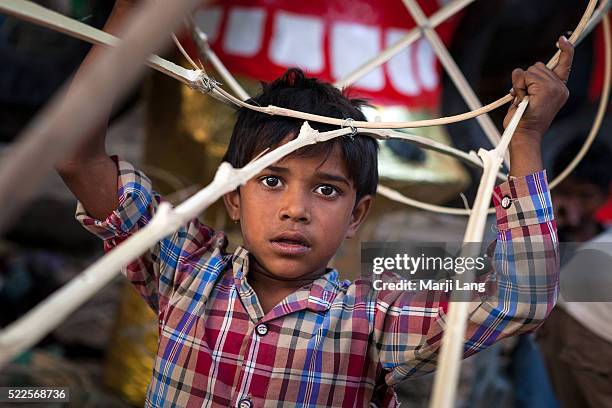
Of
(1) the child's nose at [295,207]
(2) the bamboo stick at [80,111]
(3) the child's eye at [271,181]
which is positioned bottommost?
(2) the bamboo stick at [80,111]

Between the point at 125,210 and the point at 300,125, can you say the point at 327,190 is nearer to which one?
the point at 300,125

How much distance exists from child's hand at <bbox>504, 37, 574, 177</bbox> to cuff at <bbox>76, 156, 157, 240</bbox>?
0.32m

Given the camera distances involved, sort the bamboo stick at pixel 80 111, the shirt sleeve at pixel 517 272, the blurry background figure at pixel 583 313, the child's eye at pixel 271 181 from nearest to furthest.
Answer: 1. the bamboo stick at pixel 80 111
2. the shirt sleeve at pixel 517 272
3. the child's eye at pixel 271 181
4. the blurry background figure at pixel 583 313

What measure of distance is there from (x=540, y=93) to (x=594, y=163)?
0.95 meters

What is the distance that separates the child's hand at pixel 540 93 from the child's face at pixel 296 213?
175mm

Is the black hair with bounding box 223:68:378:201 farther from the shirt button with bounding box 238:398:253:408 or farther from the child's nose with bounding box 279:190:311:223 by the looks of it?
the shirt button with bounding box 238:398:253:408

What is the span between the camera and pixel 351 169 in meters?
0.71

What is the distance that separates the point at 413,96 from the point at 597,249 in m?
0.50

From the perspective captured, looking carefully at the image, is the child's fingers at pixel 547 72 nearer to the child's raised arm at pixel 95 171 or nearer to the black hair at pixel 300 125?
the black hair at pixel 300 125

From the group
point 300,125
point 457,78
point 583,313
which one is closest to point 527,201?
point 300,125

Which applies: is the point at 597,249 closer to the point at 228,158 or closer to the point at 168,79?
the point at 228,158

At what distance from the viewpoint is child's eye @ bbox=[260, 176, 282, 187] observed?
681 mm

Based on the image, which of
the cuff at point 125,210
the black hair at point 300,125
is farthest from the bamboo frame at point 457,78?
the cuff at point 125,210

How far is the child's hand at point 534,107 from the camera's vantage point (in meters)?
0.58
